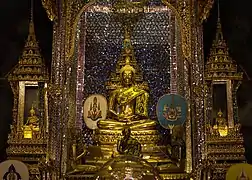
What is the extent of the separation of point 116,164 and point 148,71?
2.76 meters

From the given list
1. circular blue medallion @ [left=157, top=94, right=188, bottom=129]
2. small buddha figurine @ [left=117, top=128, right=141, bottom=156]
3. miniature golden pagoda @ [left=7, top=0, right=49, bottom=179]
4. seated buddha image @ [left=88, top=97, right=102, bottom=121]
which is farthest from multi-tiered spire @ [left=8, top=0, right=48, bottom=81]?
circular blue medallion @ [left=157, top=94, right=188, bottom=129]

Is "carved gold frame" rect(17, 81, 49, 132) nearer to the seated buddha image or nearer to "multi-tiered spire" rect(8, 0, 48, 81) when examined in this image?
"multi-tiered spire" rect(8, 0, 48, 81)

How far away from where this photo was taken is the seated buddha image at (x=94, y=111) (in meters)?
9.77

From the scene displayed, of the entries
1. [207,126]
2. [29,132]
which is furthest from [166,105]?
[29,132]

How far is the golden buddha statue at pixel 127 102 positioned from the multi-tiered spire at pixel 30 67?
1218mm

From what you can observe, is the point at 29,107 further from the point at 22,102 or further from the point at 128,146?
the point at 128,146

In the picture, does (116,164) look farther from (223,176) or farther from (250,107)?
(250,107)

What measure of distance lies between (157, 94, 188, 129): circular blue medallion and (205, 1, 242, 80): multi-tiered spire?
1092 millimetres

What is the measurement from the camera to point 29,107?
32.9 ft

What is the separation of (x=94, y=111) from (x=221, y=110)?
2.08m

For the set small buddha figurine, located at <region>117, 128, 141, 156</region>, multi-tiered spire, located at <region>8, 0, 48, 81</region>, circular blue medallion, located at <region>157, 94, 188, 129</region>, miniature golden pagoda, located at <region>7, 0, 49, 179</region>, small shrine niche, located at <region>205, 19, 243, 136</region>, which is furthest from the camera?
small shrine niche, located at <region>205, 19, 243, 136</region>

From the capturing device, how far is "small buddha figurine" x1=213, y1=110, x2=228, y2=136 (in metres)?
9.85

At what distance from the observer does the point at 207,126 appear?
381 inches

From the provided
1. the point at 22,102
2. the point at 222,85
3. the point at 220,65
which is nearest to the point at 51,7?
the point at 22,102
